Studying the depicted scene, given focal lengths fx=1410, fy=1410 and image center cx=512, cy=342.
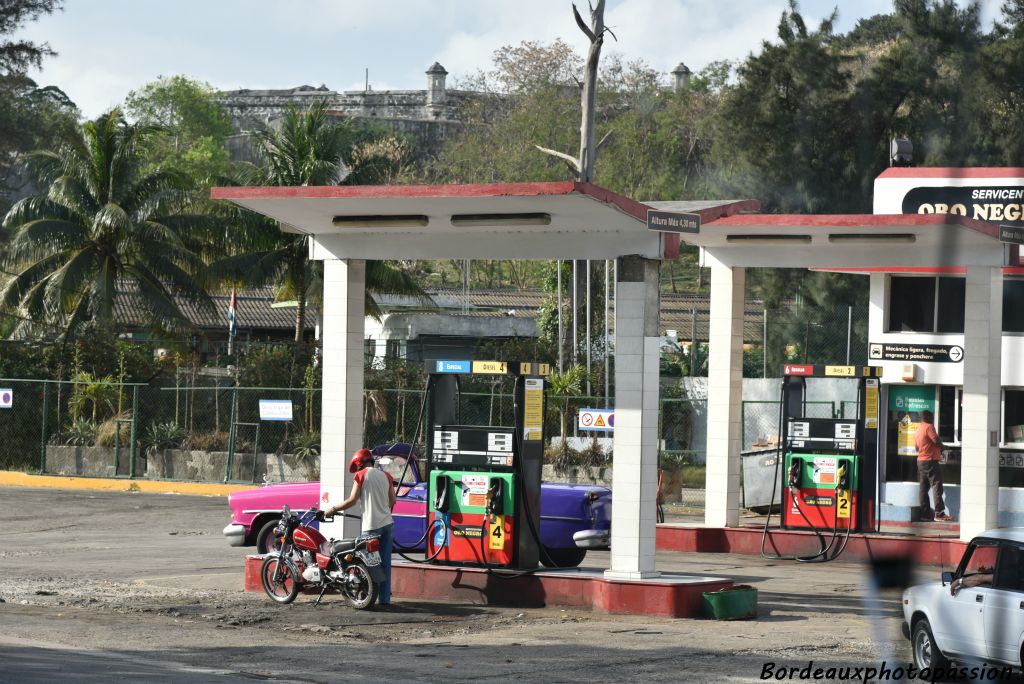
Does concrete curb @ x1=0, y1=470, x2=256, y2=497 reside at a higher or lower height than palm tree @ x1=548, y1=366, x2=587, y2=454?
lower

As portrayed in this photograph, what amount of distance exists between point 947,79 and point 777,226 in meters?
14.1

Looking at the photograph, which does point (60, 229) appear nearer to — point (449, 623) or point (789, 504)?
point (789, 504)

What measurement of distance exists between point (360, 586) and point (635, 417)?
10.1 ft

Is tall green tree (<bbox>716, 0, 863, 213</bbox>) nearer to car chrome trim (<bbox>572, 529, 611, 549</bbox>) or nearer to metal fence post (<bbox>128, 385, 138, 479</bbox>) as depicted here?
car chrome trim (<bbox>572, 529, 611, 549</bbox>)

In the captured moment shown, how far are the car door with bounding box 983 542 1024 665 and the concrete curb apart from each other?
22.1 meters

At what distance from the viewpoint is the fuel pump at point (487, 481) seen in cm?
1401

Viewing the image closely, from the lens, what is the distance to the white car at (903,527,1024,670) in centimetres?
851

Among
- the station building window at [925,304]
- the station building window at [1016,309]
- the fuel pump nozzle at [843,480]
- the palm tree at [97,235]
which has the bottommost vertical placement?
the fuel pump nozzle at [843,480]

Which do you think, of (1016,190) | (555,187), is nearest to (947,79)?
(555,187)

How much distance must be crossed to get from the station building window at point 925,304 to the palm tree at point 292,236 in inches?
709

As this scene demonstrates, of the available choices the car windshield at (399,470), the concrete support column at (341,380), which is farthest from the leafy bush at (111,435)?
the concrete support column at (341,380)

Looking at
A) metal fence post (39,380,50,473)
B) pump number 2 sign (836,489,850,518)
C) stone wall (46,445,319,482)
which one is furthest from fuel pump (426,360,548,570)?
metal fence post (39,380,50,473)

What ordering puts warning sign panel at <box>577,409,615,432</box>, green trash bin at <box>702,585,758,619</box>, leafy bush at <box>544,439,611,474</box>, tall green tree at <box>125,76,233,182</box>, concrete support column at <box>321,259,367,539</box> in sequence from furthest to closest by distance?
tall green tree at <box>125,76,233,182</box>
leafy bush at <box>544,439,611,474</box>
warning sign panel at <box>577,409,615,432</box>
concrete support column at <box>321,259,367,539</box>
green trash bin at <box>702,585,758,619</box>

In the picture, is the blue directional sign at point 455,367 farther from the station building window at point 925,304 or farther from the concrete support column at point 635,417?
the station building window at point 925,304
